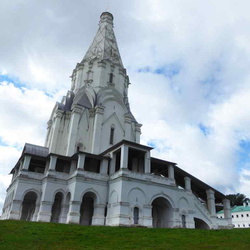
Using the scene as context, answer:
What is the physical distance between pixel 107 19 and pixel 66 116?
20.9 m

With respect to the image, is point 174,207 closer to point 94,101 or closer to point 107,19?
point 94,101

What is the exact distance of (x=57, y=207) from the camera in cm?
2633

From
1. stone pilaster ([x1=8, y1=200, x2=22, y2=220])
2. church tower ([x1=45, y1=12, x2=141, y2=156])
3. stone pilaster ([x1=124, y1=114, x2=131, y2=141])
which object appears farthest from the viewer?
stone pilaster ([x1=124, y1=114, x2=131, y2=141])

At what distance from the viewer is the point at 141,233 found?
16203mm

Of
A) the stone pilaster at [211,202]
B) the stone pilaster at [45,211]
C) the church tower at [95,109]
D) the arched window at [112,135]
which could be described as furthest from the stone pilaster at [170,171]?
the stone pilaster at [45,211]

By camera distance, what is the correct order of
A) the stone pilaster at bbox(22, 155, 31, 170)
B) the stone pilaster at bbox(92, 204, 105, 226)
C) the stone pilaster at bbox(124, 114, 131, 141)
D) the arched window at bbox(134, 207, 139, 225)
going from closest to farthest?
the arched window at bbox(134, 207, 139, 225)
the stone pilaster at bbox(92, 204, 105, 226)
the stone pilaster at bbox(22, 155, 31, 170)
the stone pilaster at bbox(124, 114, 131, 141)

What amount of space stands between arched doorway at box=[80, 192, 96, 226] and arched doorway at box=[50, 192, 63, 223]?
2256 millimetres

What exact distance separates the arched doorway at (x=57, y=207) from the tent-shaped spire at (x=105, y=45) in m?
19.8

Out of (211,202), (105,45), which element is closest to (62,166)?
(211,202)

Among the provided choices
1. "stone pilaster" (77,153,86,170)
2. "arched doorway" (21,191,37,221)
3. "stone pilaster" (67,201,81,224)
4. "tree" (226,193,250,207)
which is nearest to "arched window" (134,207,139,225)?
"stone pilaster" (67,201,81,224)

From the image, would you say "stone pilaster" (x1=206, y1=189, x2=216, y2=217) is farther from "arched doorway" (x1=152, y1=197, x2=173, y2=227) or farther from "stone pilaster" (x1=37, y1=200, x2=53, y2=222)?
"stone pilaster" (x1=37, y1=200, x2=53, y2=222)

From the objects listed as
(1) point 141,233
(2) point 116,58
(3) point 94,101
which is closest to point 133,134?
(3) point 94,101

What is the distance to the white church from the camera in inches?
918

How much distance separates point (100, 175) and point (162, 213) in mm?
7342
